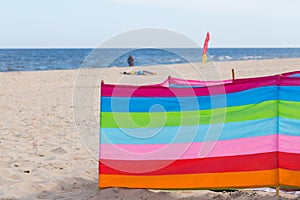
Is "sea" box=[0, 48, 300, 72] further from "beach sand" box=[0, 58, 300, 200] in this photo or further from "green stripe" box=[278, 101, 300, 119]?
"green stripe" box=[278, 101, 300, 119]

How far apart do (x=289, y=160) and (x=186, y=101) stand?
3.50ft

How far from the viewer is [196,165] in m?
4.01

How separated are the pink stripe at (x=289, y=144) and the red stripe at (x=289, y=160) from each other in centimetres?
4

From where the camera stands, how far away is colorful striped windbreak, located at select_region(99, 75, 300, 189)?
3.84 metres

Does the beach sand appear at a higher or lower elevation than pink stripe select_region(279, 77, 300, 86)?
lower

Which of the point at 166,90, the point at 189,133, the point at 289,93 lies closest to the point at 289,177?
the point at 289,93

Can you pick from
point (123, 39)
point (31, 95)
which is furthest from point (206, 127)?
point (31, 95)

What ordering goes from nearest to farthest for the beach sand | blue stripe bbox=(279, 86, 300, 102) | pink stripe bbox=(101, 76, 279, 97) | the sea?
blue stripe bbox=(279, 86, 300, 102)
pink stripe bbox=(101, 76, 279, 97)
the beach sand
the sea

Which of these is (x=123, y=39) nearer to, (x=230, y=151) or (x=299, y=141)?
(x=230, y=151)

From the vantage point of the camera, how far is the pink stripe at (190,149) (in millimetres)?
3875

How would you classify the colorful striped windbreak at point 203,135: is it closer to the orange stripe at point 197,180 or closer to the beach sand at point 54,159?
the orange stripe at point 197,180

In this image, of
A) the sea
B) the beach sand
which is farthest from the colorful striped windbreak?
the sea

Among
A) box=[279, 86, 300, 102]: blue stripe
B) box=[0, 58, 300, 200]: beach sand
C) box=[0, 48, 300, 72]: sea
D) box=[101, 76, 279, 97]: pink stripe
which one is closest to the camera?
box=[279, 86, 300, 102]: blue stripe

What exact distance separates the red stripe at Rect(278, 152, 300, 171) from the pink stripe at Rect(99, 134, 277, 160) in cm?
9
